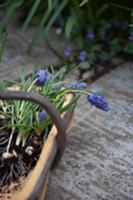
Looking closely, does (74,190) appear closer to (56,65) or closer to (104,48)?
(56,65)

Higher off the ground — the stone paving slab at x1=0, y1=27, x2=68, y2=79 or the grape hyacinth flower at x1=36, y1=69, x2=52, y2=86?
the grape hyacinth flower at x1=36, y1=69, x2=52, y2=86

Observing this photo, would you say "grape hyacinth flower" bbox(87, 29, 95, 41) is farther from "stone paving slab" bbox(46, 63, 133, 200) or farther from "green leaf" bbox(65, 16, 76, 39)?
"stone paving slab" bbox(46, 63, 133, 200)

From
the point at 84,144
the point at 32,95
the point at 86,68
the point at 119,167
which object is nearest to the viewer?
the point at 32,95

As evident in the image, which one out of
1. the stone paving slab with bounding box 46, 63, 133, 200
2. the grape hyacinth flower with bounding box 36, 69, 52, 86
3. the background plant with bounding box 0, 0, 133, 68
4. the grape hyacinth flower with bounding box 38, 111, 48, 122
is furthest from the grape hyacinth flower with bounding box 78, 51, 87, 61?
the grape hyacinth flower with bounding box 38, 111, 48, 122

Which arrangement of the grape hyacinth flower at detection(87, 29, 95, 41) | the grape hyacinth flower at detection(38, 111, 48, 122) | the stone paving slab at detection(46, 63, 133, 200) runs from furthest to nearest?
the grape hyacinth flower at detection(87, 29, 95, 41)
the stone paving slab at detection(46, 63, 133, 200)
the grape hyacinth flower at detection(38, 111, 48, 122)

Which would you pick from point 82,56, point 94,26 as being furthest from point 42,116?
point 94,26

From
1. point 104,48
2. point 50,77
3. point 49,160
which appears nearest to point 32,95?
point 49,160
